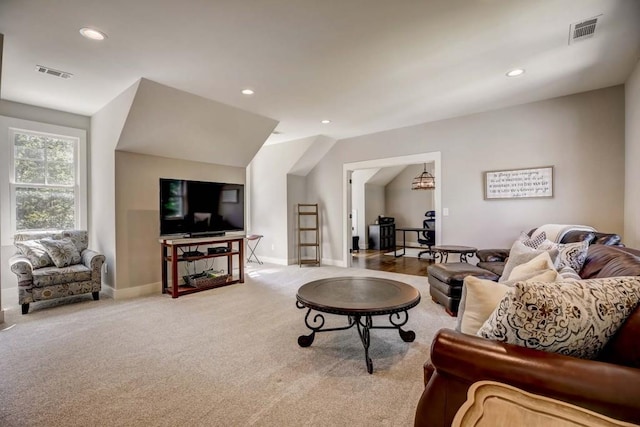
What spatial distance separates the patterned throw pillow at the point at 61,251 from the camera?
368 centimetres

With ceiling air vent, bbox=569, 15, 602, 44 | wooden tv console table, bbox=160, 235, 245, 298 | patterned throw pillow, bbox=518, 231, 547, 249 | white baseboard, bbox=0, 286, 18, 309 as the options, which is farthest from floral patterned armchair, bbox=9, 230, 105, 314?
ceiling air vent, bbox=569, 15, 602, 44

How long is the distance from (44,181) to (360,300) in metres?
4.76

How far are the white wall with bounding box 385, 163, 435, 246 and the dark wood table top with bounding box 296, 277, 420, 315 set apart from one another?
21.2 feet

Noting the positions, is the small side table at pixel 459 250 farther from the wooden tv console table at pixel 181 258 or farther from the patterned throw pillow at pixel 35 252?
the patterned throw pillow at pixel 35 252

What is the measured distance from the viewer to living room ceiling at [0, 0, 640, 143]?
215cm

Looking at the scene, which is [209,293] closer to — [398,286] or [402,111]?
[398,286]

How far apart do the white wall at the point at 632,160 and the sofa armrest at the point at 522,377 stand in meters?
3.10

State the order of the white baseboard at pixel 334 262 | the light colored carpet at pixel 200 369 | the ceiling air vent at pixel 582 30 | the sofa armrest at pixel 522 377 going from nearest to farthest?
the sofa armrest at pixel 522 377 → the light colored carpet at pixel 200 369 → the ceiling air vent at pixel 582 30 → the white baseboard at pixel 334 262

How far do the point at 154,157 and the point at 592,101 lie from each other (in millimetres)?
5935

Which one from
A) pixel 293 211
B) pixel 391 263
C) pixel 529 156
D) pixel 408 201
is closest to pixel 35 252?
pixel 293 211

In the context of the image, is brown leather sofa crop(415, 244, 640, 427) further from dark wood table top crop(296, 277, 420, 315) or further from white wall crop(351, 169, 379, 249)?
white wall crop(351, 169, 379, 249)

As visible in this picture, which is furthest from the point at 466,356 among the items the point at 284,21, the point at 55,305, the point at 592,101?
the point at 55,305

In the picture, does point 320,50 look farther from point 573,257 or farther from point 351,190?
point 351,190

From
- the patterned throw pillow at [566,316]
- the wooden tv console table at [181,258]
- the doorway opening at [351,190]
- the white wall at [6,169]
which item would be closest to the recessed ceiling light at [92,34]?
the wooden tv console table at [181,258]
